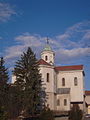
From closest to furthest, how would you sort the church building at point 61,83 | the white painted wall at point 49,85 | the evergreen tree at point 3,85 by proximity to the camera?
1. the evergreen tree at point 3,85
2. the white painted wall at point 49,85
3. the church building at point 61,83

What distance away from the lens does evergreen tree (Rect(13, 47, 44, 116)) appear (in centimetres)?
3762

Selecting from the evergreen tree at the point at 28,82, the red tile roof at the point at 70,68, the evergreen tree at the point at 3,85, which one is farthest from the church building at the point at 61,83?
the evergreen tree at the point at 3,85

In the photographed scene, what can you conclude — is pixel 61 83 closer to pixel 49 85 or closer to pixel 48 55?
pixel 49 85

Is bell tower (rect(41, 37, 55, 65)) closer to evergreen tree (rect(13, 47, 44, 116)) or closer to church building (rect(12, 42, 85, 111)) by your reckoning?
church building (rect(12, 42, 85, 111))

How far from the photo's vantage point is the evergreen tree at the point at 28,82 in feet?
123

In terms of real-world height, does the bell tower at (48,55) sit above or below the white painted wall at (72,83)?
above

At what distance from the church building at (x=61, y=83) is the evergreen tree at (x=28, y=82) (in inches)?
444

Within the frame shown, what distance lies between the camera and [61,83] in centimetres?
6025

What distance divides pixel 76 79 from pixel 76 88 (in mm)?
2232

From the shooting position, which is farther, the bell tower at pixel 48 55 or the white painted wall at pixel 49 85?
the bell tower at pixel 48 55

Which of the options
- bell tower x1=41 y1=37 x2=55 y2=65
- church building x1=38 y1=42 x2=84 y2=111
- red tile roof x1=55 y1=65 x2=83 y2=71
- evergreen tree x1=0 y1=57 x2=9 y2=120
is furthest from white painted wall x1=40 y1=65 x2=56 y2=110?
evergreen tree x1=0 y1=57 x2=9 y2=120

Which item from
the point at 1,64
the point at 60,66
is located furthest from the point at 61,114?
the point at 60,66

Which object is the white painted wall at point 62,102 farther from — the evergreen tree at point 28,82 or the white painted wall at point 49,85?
the evergreen tree at point 28,82

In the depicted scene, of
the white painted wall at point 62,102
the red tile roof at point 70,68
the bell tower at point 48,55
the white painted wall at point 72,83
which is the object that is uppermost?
the bell tower at point 48,55
